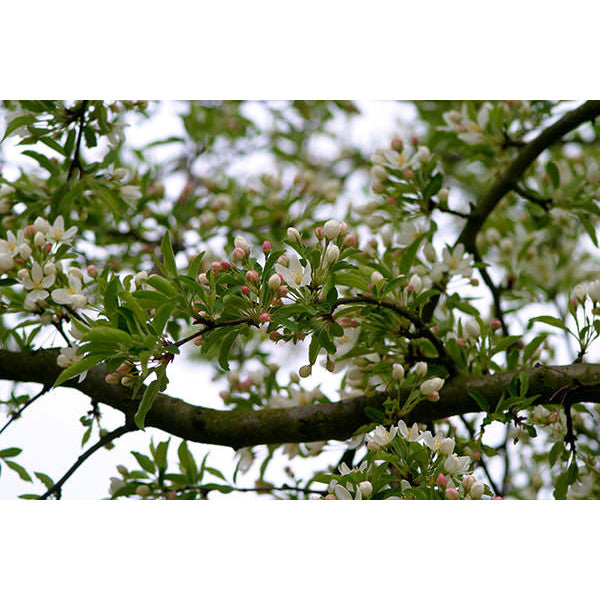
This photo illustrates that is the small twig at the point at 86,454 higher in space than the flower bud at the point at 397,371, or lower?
lower

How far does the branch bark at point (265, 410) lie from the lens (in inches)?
79.9

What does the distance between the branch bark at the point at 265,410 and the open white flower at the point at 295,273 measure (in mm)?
583

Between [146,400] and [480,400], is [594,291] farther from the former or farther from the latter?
[146,400]

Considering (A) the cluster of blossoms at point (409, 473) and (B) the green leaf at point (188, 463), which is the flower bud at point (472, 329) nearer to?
(A) the cluster of blossoms at point (409, 473)

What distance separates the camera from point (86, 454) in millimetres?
2117

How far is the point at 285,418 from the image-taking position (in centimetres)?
210

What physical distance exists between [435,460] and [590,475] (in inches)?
24.4

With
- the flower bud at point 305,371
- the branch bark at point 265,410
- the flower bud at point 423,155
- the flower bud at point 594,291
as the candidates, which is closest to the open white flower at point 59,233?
the branch bark at point 265,410

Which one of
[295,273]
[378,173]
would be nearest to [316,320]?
[295,273]

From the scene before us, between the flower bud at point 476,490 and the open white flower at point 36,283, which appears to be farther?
the open white flower at point 36,283

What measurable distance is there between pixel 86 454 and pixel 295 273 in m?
0.88

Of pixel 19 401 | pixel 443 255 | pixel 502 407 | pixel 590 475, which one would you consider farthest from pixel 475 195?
pixel 19 401

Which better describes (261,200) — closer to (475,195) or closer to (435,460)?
(475,195)

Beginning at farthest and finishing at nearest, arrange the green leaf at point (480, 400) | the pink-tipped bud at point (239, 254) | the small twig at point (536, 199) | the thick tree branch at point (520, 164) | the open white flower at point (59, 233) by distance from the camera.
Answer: the small twig at point (536, 199), the thick tree branch at point (520, 164), the open white flower at point (59, 233), the green leaf at point (480, 400), the pink-tipped bud at point (239, 254)
